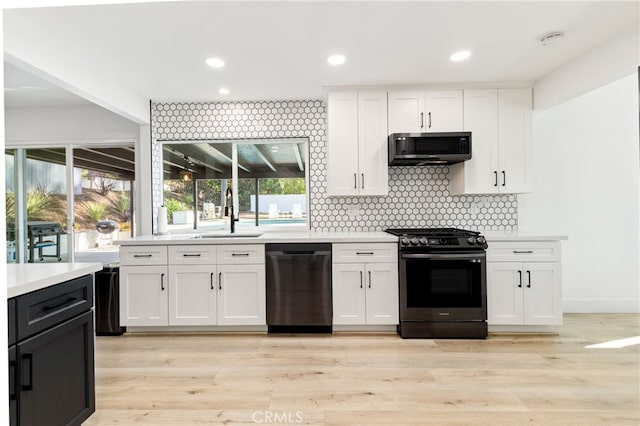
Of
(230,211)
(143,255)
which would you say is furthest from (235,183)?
(143,255)

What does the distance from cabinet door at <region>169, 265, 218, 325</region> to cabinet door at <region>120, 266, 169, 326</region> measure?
8 centimetres

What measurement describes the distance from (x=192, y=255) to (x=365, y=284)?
167 centimetres

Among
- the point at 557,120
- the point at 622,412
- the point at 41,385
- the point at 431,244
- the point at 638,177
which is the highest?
the point at 557,120

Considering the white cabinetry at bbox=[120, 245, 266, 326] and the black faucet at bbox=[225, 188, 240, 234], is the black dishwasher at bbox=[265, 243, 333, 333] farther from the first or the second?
the black faucet at bbox=[225, 188, 240, 234]

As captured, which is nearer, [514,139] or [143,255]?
[143,255]

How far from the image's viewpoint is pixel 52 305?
59.4 inches

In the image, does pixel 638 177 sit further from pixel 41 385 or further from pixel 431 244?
pixel 41 385

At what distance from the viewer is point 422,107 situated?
3506mm

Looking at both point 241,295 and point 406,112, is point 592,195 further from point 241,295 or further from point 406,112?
point 241,295

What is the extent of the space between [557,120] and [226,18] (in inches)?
143

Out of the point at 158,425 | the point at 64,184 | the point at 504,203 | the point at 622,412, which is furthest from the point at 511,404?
the point at 64,184

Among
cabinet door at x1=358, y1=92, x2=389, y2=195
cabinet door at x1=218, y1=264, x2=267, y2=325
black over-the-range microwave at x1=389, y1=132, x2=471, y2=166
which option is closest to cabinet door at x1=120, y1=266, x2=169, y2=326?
cabinet door at x1=218, y1=264, x2=267, y2=325

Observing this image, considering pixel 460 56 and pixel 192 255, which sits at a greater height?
pixel 460 56

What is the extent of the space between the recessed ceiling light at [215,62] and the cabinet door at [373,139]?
4.61 feet
